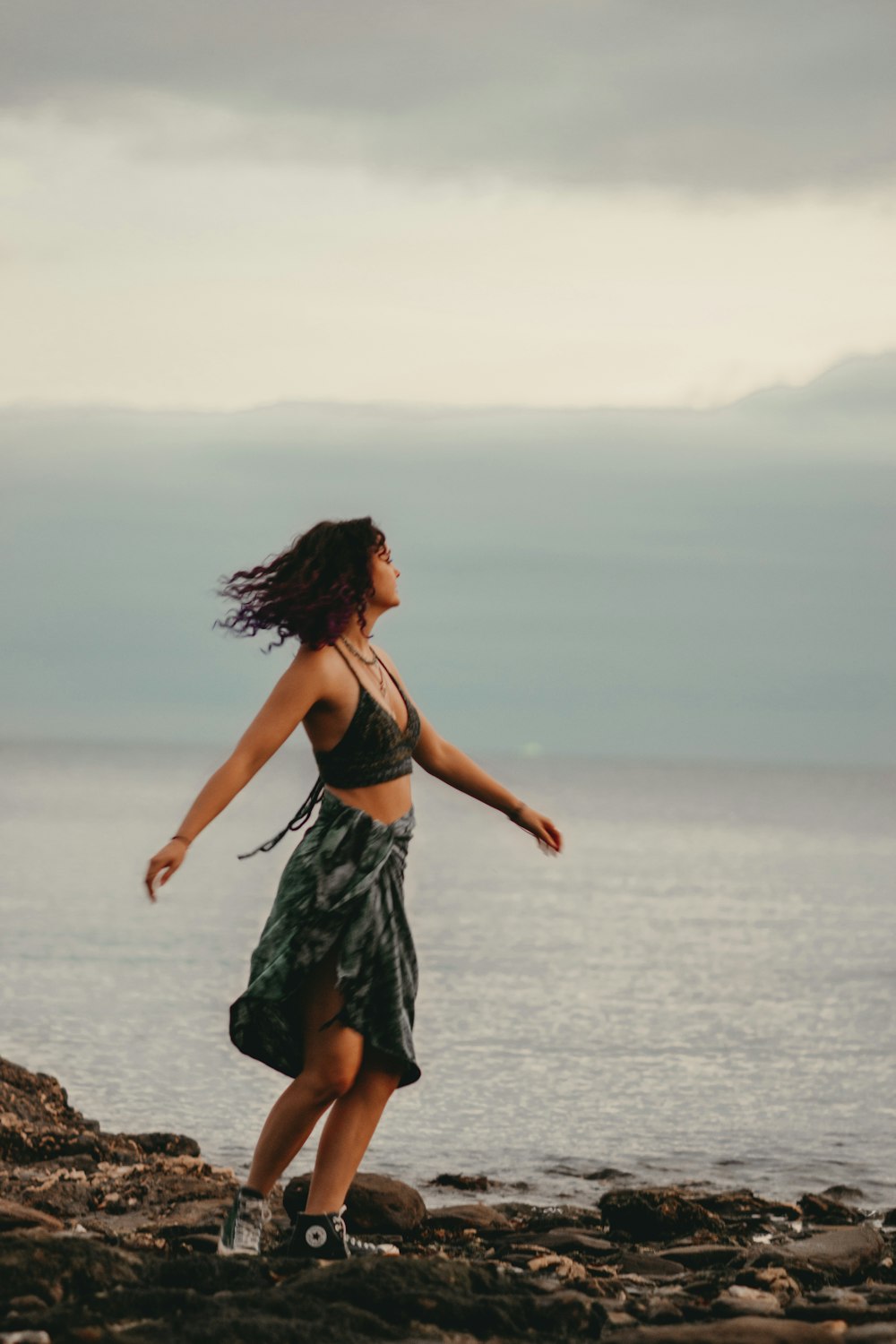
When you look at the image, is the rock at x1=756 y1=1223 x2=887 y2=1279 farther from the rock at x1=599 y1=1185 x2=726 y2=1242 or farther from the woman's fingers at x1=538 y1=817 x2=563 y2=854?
the woman's fingers at x1=538 y1=817 x2=563 y2=854

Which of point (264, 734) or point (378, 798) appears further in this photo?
point (378, 798)

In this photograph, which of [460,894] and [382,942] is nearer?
[382,942]

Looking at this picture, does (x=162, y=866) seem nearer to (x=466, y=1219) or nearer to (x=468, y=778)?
(x=468, y=778)

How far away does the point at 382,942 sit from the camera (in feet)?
19.9

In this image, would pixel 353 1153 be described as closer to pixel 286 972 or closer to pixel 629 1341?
pixel 286 972

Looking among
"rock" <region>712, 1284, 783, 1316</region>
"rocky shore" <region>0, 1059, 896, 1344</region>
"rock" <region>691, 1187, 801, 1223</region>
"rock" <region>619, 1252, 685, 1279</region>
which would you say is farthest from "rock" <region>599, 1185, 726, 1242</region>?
"rock" <region>712, 1284, 783, 1316</region>

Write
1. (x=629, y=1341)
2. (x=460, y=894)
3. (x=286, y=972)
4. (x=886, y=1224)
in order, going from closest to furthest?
(x=629, y=1341)
(x=286, y=972)
(x=886, y=1224)
(x=460, y=894)

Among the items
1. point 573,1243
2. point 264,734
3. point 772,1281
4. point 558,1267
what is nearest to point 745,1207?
point 573,1243

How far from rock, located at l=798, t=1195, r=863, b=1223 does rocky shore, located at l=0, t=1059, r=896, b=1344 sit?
0.02 m

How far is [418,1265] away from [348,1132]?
0.82 m

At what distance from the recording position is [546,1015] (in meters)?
21.0

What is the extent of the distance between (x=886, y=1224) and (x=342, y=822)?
202 inches

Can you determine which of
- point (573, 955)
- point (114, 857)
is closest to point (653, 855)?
point (114, 857)

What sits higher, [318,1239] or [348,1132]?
[348,1132]
